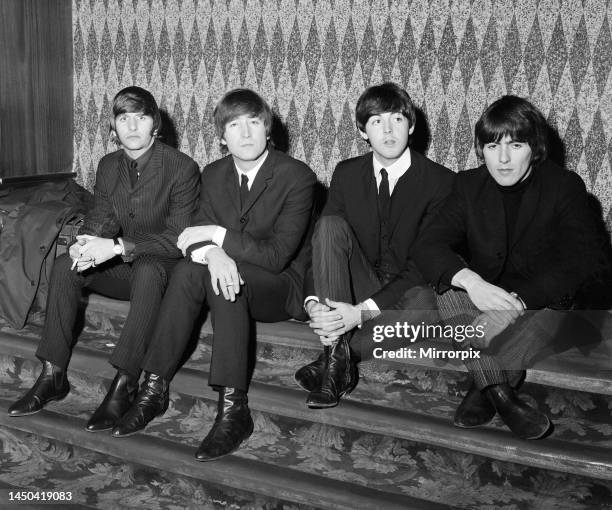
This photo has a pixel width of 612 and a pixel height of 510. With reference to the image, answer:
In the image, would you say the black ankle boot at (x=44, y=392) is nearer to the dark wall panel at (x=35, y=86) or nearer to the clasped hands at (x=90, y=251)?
the clasped hands at (x=90, y=251)

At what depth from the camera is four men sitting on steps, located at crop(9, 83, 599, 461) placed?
2199mm

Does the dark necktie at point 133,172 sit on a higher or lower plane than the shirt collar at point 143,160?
lower

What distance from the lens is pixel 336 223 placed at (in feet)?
7.95

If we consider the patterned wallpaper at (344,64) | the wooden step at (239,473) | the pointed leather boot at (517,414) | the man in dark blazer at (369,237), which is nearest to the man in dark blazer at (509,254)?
the pointed leather boot at (517,414)

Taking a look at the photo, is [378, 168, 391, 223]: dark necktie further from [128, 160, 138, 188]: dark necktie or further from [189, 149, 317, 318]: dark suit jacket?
[128, 160, 138, 188]: dark necktie

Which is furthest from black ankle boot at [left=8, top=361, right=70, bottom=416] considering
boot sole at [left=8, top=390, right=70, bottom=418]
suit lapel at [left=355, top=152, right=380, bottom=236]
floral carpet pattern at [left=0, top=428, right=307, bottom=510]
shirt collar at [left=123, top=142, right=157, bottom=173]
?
suit lapel at [left=355, top=152, right=380, bottom=236]

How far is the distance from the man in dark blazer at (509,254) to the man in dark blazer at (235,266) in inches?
18.9

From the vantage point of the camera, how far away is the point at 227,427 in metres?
2.25

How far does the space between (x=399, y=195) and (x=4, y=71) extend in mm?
2315

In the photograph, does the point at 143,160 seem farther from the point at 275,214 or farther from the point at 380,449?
the point at 380,449

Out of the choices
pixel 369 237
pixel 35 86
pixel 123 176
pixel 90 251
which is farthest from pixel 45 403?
pixel 35 86

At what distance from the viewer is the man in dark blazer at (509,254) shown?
6.97 ft

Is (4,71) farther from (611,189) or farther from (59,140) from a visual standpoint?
(611,189)

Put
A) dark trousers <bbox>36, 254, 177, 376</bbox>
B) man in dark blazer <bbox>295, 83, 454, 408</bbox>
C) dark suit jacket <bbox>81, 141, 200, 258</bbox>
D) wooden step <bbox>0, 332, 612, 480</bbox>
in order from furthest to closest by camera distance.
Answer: dark suit jacket <bbox>81, 141, 200, 258</bbox> → dark trousers <bbox>36, 254, 177, 376</bbox> → man in dark blazer <bbox>295, 83, 454, 408</bbox> → wooden step <bbox>0, 332, 612, 480</bbox>
